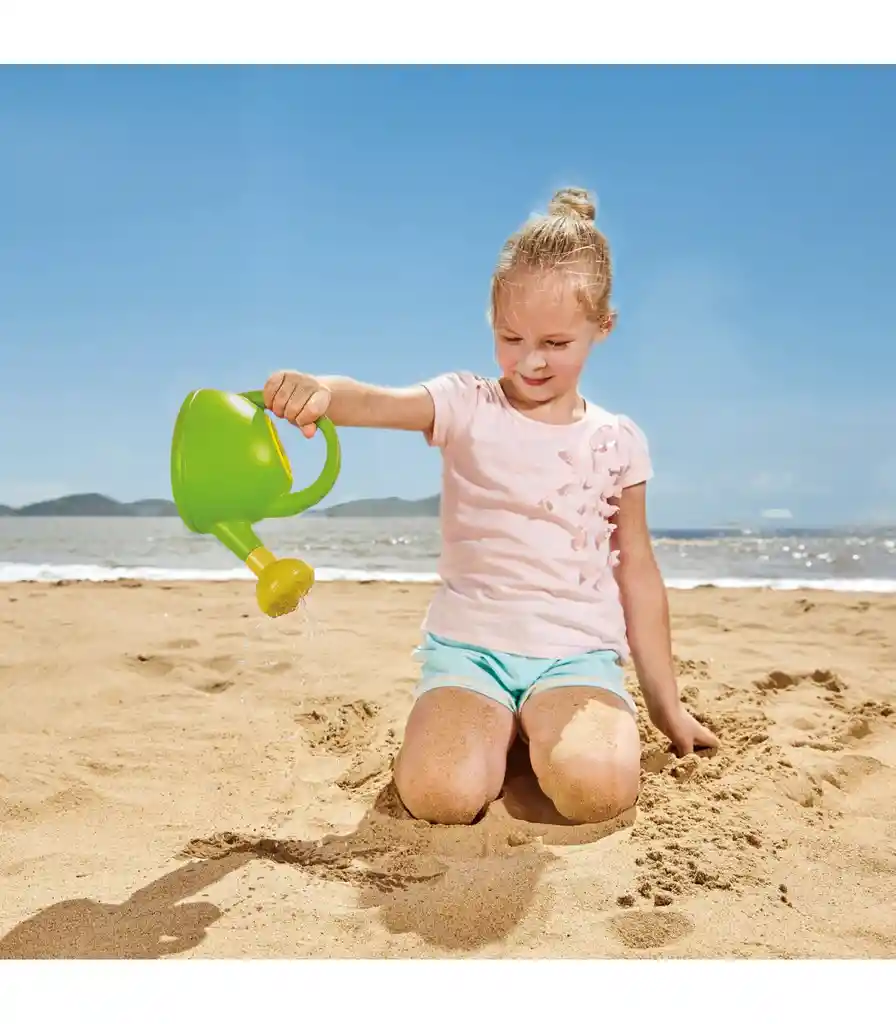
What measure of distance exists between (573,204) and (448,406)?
391 mm

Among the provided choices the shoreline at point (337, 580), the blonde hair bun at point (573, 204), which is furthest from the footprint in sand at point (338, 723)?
the shoreline at point (337, 580)

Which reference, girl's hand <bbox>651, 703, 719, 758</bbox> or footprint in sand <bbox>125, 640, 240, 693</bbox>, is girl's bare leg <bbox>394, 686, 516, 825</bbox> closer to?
girl's hand <bbox>651, 703, 719, 758</bbox>

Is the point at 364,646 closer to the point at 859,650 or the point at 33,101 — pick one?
the point at 859,650

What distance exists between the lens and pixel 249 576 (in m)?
4.42

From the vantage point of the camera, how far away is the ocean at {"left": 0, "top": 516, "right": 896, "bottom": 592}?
490 cm

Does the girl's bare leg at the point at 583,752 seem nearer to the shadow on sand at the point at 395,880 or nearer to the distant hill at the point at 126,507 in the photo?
the shadow on sand at the point at 395,880

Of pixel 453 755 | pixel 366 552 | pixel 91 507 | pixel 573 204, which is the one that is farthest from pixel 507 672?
pixel 91 507

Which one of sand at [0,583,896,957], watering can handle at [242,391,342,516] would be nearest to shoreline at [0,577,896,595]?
sand at [0,583,896,957]

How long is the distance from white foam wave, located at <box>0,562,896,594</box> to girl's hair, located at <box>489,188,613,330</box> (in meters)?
2.80

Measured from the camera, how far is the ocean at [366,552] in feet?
16.1
